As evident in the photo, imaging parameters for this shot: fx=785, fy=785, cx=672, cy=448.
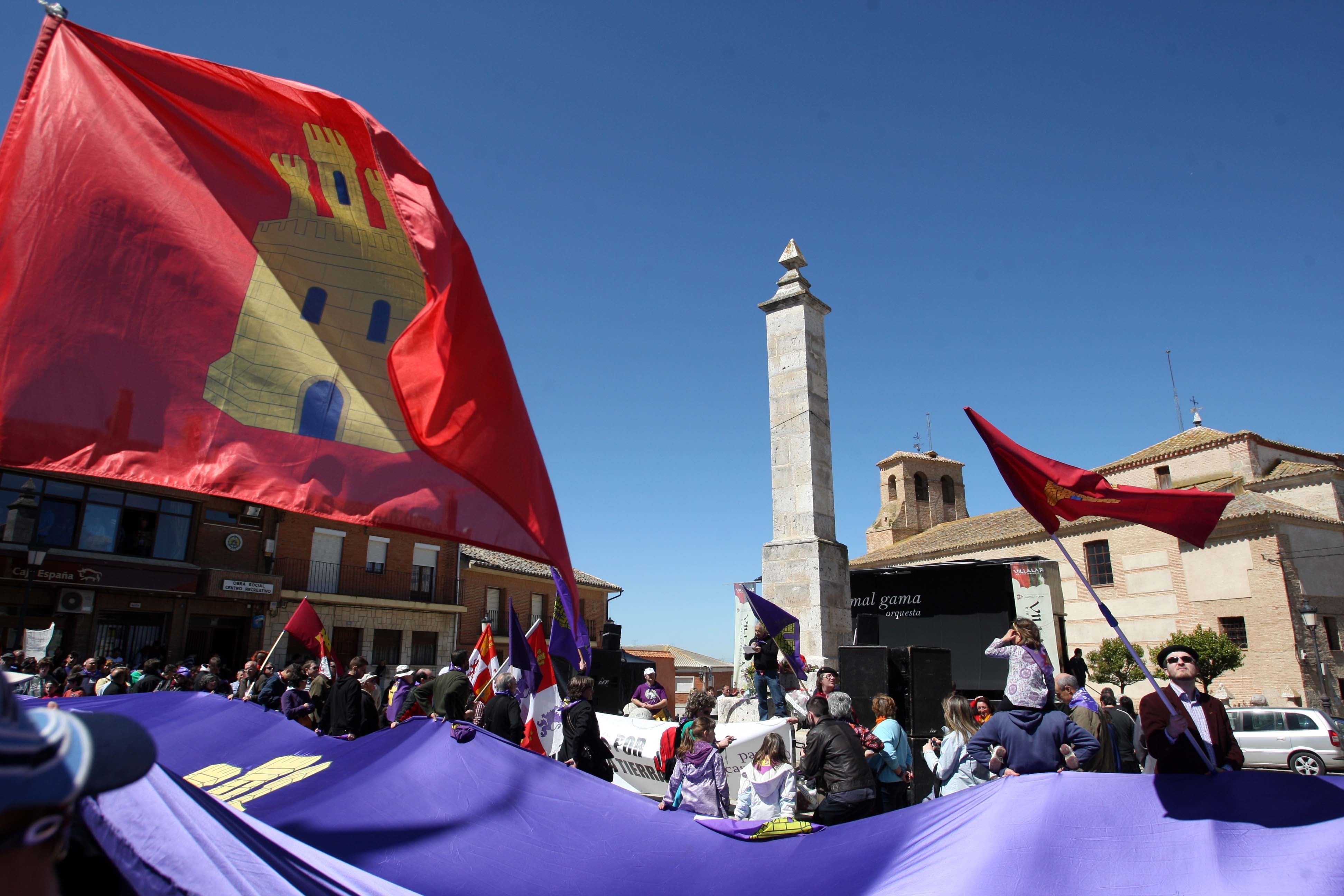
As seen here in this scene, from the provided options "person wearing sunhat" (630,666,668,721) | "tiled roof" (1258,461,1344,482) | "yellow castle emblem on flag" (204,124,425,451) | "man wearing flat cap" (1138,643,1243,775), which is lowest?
"person wearing sunhat" (630,666,668,721)

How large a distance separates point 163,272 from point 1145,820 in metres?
4.92

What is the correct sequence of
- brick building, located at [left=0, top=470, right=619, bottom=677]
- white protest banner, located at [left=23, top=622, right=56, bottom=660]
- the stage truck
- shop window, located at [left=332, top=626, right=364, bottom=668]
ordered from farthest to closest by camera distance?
shop window, located at [left=332, top=626, right=364, bottom=668]
brick building, located at [left=0, top=470, right=619, bottom=677]
the stage truck
white protest banner, located at [left=23, top=622, right=56, bottom=660]

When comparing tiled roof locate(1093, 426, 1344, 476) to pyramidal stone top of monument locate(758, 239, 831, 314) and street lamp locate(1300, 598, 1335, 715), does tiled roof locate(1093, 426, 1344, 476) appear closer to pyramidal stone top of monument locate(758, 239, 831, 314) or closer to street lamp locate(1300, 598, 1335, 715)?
street lamp locate(1300, 598, 1335, 715)

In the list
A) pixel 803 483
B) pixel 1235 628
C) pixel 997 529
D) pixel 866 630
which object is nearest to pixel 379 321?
pixel 803 483

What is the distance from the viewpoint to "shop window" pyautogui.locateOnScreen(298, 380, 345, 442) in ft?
12.3

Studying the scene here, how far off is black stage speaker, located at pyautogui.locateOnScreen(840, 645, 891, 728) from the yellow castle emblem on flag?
6595 mm

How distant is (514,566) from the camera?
33.9 meters

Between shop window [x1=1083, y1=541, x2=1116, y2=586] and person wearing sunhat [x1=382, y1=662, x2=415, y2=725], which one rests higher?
shop window [x1=1083, y1=541, x2=1116, y2=586]

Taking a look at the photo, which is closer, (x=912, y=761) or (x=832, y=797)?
(x=832, y=797)

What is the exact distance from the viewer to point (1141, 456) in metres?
38.1

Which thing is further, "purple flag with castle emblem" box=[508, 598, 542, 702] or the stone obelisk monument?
the stone obelisk monument

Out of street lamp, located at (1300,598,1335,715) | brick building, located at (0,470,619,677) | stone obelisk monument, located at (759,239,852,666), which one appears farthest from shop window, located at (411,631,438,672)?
street lamp, located at (1300,598,1335,715)

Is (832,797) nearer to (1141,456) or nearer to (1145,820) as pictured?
(1145,820)

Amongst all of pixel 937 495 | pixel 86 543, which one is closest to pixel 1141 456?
pixel 937 495
